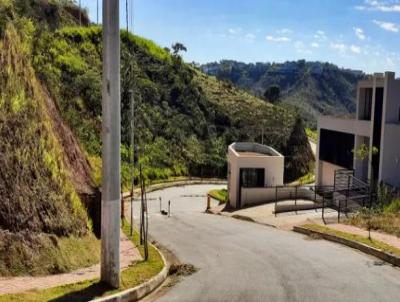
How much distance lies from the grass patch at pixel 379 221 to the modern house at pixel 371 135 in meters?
6.86

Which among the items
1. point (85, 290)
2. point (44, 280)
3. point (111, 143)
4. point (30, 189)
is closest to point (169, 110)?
point (30, 189)

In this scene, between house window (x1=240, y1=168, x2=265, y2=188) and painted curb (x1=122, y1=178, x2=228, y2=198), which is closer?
house window (x1=240, y1=168, x2=265, y2=188)

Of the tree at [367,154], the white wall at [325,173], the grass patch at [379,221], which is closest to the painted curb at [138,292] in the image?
the tree at [367,154]

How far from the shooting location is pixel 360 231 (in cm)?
2053

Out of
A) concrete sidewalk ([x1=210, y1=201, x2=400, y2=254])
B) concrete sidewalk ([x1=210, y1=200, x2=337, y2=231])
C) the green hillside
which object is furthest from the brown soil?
concrete sidewalk ([x1=210, y1=200, x2=337, y2=231])

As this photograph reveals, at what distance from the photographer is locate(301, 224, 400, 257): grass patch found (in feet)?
52.6

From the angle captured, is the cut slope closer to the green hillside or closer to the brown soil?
the green hillside

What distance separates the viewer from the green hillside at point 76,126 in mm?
11586

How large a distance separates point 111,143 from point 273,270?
5821 mm

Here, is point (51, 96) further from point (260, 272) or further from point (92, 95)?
point (92, 95)

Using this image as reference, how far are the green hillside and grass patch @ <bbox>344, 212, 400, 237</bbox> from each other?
10712 millimetres

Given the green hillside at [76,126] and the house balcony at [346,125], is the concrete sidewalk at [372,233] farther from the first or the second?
the house balcony at [346,125]

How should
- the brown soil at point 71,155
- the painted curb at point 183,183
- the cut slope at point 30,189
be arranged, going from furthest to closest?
the painted curb at point 183,183 → the brown soil at point 71,155 → the cut slope at point 30,189

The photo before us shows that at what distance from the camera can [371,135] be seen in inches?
1329
